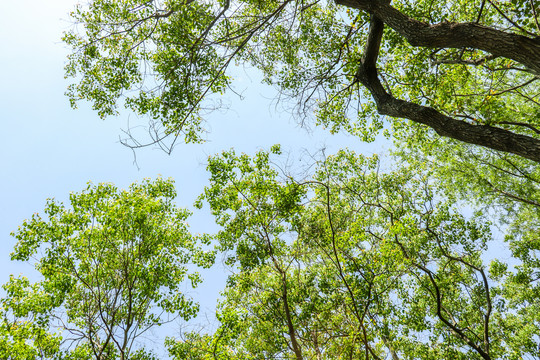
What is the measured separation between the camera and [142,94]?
223 inches

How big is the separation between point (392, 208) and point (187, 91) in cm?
794

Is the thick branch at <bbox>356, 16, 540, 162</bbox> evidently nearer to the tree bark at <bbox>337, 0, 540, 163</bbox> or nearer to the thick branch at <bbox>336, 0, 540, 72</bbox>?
the tree bark at <bbox>337, 0, 540, 163</bbox>

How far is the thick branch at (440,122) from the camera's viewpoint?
12.0 feet

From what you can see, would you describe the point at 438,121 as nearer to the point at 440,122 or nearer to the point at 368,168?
the point at 440,122

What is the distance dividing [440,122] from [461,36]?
1212 millimetres

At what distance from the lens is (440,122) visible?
427 centimetres

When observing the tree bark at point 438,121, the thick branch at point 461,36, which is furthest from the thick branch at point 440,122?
the thick branch at point 461,36

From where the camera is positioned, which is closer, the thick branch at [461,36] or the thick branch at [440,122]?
the thick branch at [461,36]

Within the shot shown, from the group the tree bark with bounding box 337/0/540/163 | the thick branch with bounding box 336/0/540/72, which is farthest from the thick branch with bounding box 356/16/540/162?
the thick branch with bounding box 336/0/540/72

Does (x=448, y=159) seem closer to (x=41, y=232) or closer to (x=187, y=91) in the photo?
(x=187, y=91)

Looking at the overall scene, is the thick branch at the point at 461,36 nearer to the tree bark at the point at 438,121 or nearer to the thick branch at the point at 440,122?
the tree bark at the point at 438,121

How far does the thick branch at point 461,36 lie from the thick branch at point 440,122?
0.63 metres

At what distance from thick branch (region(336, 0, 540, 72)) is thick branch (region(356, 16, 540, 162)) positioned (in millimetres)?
626

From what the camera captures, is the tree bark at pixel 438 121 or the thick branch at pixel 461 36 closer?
the thick branch at pixel 461 36
